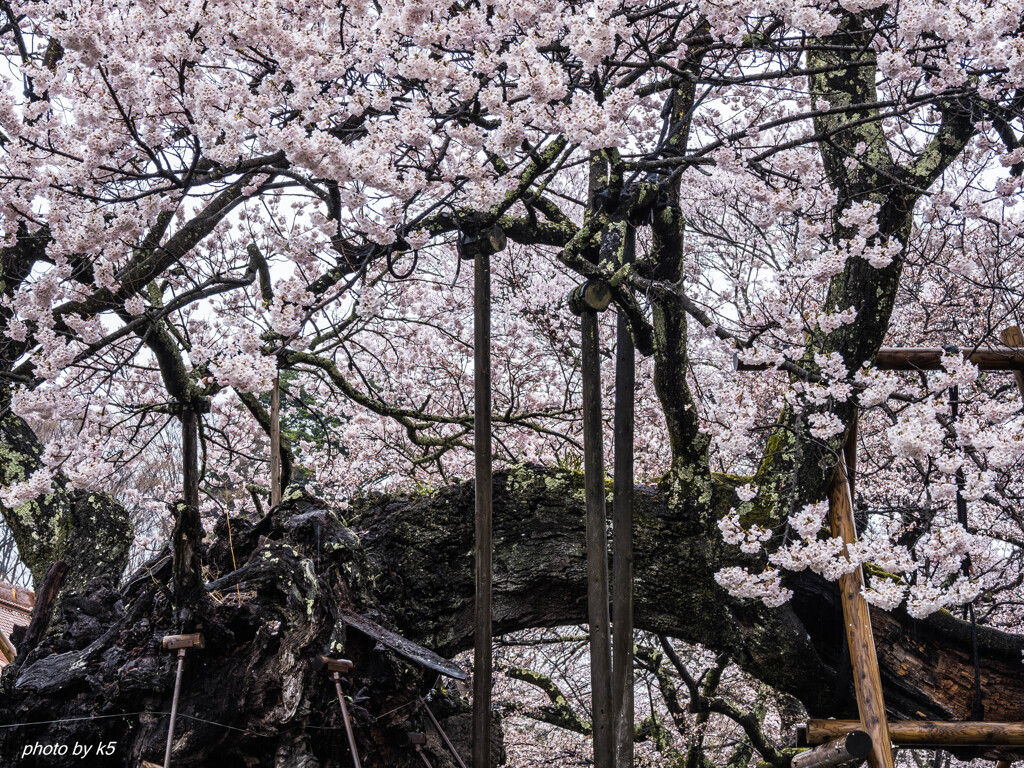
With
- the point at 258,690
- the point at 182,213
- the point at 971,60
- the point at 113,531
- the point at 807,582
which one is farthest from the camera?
the point at 182,213

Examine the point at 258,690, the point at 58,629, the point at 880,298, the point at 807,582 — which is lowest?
the point at 258,690

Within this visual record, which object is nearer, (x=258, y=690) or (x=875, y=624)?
(x=258, y=690)

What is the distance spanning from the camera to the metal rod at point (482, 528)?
2768 millimetres

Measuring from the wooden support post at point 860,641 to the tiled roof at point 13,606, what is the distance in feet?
21.3

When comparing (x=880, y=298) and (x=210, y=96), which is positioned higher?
(x=210, y=96)

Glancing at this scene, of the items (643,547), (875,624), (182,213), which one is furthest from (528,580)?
(182,213)

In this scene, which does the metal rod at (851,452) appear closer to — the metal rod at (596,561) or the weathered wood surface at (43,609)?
the metal rod at (596,561)

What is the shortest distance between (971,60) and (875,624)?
2296mm

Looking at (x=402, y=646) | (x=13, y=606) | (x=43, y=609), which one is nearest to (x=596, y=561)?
(x=402, y=646)

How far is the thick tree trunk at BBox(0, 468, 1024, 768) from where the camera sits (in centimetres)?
257

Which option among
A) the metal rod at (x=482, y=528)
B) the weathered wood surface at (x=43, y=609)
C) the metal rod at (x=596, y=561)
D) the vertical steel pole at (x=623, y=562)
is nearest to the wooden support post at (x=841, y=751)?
the vertical steel pole at (x=623, y=562)

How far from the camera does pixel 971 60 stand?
331 cm

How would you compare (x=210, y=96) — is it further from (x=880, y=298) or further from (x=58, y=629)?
(x=880, y=298)

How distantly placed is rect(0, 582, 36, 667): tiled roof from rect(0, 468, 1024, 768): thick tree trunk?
15.4ft
